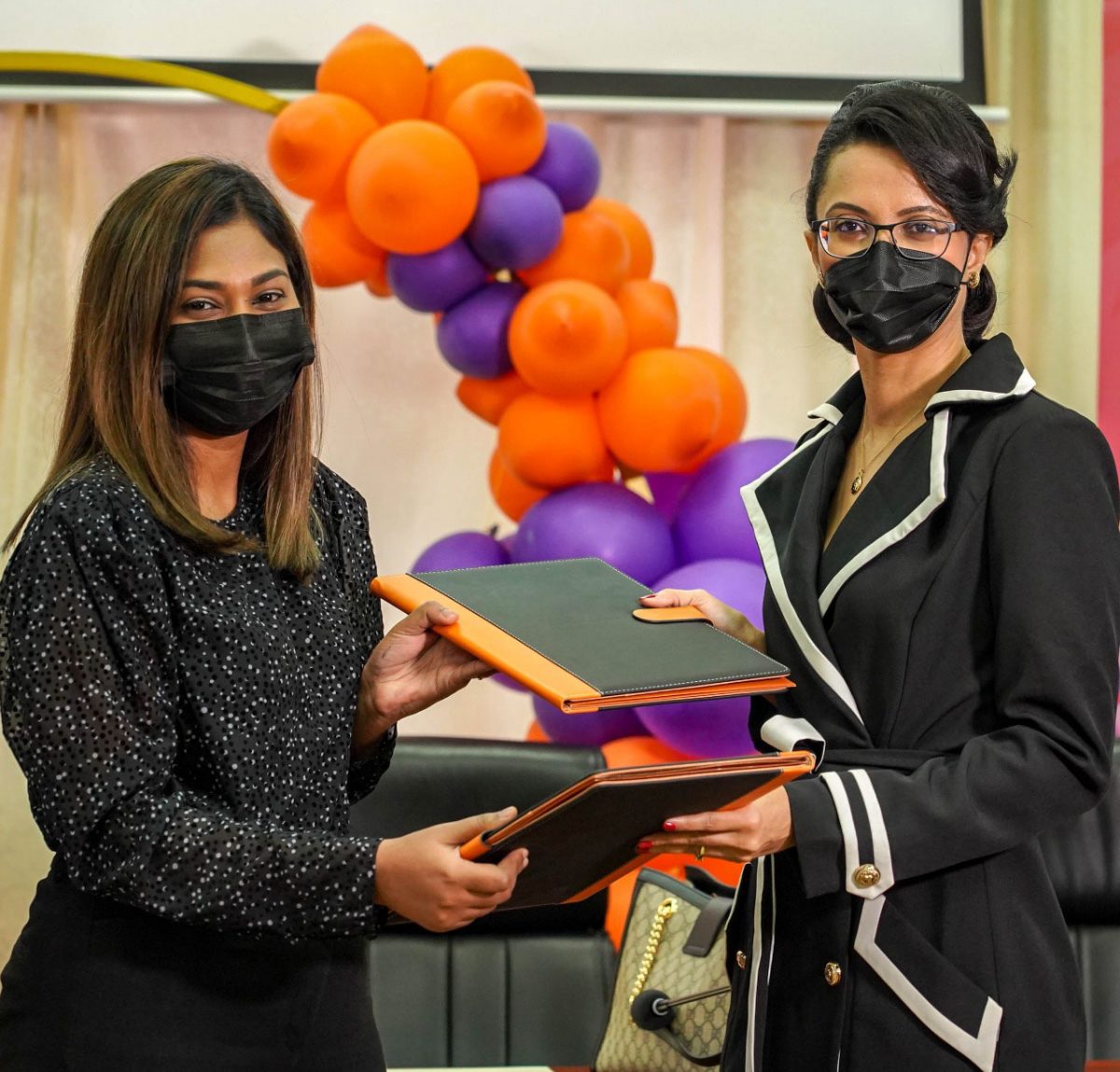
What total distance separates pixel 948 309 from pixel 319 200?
1.66 metres

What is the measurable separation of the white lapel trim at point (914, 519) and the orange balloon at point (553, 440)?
142 cm

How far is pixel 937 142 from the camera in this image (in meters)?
1.43

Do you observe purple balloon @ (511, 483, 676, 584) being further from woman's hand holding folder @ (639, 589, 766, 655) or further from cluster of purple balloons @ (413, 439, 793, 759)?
woman's hand holding folder @ (639, 589, 766, 655)

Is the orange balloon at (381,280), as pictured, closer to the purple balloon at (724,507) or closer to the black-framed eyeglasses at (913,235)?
the purple balloon at (724,507)

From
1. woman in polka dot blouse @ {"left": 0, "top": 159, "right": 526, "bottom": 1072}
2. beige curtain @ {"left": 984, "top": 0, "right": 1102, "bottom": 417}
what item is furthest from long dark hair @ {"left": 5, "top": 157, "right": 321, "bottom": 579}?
beige curtain @ {"left": 984, "top": 0, "right": 1102, "bottom": 417}

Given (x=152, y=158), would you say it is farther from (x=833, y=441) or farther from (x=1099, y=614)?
(x=1099, y=614)

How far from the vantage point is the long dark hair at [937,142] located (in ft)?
4.69

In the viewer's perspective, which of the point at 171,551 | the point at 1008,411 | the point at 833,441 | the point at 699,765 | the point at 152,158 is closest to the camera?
the point at 699,765

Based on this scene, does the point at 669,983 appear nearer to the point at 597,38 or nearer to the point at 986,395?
the point at 986,395

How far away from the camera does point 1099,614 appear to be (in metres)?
1.30

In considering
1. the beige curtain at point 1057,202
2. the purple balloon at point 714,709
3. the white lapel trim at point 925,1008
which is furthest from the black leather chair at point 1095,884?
the beige curtain at point 1057,202

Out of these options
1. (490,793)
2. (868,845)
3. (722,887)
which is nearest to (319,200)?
(490,793)

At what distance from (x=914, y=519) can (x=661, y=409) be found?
138 centimetres

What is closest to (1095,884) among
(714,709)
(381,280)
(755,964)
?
(714,709)
